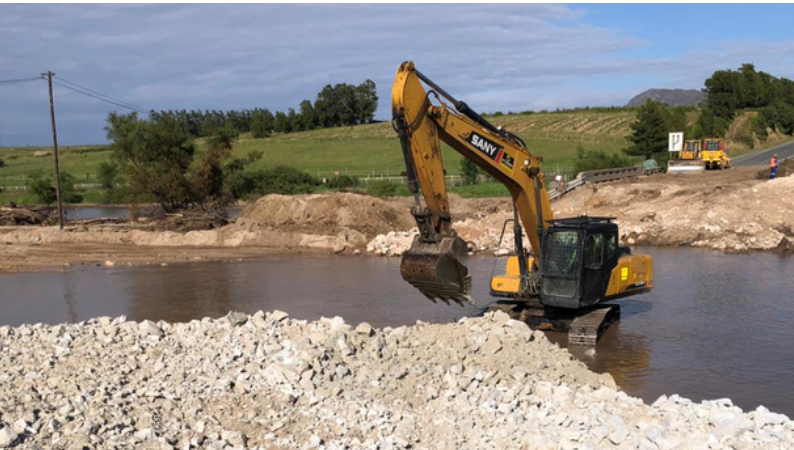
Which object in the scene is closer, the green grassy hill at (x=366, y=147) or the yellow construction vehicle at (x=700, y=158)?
the yellow construction vehicle at (x=700, y=158)

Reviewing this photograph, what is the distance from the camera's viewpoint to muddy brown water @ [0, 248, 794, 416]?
12.5 metres

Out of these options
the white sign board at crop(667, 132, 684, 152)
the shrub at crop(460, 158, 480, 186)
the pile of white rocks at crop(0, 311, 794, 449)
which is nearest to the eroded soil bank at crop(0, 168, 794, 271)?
the white sign board at crop(667, 132, 684, 152)

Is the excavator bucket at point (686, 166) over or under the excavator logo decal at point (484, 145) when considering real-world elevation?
under

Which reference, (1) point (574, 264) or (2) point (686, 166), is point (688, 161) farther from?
(1) point (574, 264)

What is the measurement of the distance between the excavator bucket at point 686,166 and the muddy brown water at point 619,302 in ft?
51.3

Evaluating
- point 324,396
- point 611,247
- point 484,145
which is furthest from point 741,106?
point 324,396

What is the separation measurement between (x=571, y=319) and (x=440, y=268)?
4.18 meters

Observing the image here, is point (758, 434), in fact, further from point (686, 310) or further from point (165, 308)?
point (165, 308)

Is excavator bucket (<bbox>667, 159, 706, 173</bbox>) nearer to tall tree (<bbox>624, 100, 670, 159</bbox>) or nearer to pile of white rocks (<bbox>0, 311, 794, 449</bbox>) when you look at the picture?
tall tree (<bbox>624, 100, 670, 159</bbox>)

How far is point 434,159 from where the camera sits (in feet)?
38.5

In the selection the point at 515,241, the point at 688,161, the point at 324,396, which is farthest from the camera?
the point at 688,161

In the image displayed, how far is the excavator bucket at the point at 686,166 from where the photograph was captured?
132 feet

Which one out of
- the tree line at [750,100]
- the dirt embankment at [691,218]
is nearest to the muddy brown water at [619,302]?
the dirt embankment at [691,218]

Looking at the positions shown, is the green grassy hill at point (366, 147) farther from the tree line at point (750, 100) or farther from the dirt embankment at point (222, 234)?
the dirt embankment at point (222, 234)
